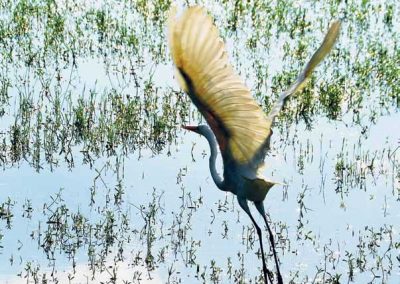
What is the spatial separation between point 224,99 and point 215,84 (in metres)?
0.13

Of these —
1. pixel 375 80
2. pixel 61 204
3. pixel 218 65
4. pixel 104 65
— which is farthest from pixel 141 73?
pixel 218 65

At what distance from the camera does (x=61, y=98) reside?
862cm

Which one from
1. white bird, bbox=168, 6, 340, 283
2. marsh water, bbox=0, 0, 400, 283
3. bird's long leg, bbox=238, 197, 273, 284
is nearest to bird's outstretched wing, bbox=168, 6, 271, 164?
white bird, bbox=168, 6, 340, 283

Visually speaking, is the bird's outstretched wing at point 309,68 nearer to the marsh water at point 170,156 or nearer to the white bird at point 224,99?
the white bird at point 224,99

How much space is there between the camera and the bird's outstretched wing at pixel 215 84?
3.78 meters

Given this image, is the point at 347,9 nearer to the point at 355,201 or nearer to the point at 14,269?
the point at 355,201

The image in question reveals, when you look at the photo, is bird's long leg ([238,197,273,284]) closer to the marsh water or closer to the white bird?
the white bird

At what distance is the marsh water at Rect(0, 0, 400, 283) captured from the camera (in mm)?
6023

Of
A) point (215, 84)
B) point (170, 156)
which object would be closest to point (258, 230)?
point (215, 84)

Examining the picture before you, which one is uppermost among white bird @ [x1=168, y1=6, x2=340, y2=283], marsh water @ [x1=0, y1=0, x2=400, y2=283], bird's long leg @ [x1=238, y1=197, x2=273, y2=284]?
marsh water @ [x1=0, y1=0, x2=400, y2=283]

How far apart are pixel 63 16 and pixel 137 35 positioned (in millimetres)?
1082

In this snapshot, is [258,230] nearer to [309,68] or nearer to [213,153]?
[213,153]

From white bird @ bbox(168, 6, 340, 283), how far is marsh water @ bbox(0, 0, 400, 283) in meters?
1.08

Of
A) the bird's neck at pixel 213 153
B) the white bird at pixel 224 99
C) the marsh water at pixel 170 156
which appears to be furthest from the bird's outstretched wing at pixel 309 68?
the marsh water at pixel 170 156
